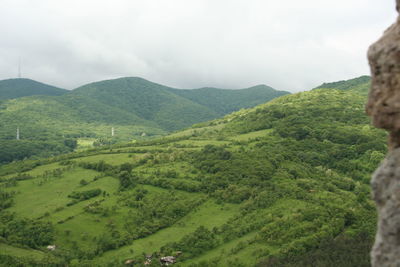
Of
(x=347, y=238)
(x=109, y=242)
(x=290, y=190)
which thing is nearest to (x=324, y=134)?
(x=290, y=190)

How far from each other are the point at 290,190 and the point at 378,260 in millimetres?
100493

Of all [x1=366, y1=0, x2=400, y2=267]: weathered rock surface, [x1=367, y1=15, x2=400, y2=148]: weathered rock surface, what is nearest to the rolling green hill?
[x1=366, y1=0, x2=400, y2=267]: weathered rock surface

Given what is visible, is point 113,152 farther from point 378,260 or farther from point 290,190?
point 378,260

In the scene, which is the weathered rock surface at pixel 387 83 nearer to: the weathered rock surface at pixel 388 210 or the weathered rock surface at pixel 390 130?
the weathered rock surface at pixel 390 130

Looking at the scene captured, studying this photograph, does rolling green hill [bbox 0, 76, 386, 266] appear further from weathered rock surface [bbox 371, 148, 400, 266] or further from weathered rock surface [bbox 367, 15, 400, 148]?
weathered rock surface [bbox 367, 15, 400, 148]

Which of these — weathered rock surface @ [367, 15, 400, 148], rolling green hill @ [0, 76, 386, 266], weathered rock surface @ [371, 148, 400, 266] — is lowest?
rolling green hill @ [0, 76, 386, 266]

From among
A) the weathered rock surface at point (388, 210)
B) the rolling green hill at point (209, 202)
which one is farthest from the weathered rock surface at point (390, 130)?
the rolling green hill at point (209, 202)

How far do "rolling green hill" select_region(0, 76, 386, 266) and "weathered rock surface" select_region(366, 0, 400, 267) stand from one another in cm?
5365

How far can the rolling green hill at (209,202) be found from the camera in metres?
84.9

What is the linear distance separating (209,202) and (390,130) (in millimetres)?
103047

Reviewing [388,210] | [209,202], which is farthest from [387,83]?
[209,202]

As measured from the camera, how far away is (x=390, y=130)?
54.4ft

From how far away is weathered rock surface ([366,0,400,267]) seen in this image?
14.4 metres

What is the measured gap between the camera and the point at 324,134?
163 meters
